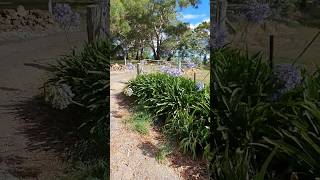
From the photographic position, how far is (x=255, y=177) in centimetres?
202

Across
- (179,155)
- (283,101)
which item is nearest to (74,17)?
(179,155)

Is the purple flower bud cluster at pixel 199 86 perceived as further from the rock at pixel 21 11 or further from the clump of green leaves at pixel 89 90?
the rock at pixel 21 11

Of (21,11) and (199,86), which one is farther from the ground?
(21,11)

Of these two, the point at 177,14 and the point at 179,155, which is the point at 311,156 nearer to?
the point at 179,155

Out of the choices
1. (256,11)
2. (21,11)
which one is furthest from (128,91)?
(256,11)

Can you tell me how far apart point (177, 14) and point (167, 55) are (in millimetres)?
186

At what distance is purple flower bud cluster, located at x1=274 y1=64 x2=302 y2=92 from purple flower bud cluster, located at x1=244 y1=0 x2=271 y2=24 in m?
0.25

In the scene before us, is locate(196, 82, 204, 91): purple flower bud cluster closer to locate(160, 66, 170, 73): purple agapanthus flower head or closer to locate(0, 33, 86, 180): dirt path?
locate(160, 66, 170, 73): purple agapanthus flower head

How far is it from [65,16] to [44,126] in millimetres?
481

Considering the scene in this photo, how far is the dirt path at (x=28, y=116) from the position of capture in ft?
6.66

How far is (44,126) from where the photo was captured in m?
2.10

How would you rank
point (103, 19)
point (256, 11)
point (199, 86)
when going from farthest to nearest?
point (256, 11) < point (199, 86) < point (103, 19)

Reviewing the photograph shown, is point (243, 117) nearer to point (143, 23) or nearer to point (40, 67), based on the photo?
point (143, 23)

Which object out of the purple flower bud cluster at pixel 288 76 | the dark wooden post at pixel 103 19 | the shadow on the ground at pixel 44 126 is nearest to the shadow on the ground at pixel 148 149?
the shadow on the ground at pixel 44 126
